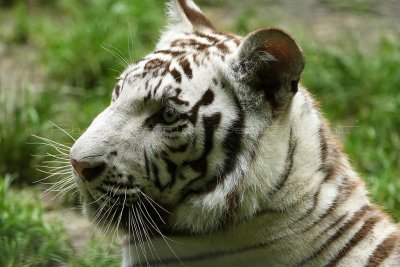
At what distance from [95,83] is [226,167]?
3.10 m

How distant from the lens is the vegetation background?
3783 mm

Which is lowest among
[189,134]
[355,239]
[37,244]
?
[37,244]

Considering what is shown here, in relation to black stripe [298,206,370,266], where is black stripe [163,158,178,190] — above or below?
above

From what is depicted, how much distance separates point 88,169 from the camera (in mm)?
2582

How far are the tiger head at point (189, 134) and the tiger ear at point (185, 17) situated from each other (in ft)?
1.27

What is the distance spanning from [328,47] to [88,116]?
178 centimetres

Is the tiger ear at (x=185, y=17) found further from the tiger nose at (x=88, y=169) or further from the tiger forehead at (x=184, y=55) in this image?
the tiger nose at (x=88, y=169)

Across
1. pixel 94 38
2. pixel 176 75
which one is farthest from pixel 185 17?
pixel 94 38

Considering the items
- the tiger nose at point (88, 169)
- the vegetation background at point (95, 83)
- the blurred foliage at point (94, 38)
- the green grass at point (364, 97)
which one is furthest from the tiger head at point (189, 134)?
the blurred foliage at point (94, 38)

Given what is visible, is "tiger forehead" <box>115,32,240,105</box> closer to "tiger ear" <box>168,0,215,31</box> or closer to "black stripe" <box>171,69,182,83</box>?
"black stripe" <box>171,69,182,83</box>

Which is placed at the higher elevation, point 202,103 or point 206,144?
point 202,103

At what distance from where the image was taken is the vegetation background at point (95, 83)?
3.78 meters

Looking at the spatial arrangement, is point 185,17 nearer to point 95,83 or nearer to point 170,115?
point 170,115

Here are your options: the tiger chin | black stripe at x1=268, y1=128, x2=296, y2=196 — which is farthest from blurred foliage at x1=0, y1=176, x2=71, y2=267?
black stripe at x1=268, y1=128, x2=296, y2=196
